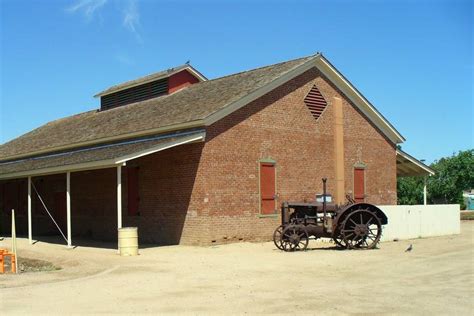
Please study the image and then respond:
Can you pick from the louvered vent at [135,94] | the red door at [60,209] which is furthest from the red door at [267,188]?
the red door at [60,209]

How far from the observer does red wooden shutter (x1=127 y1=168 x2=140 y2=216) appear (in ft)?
77.8

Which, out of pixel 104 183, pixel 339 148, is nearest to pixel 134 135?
pixel 104 183

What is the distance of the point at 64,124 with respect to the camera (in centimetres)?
3612

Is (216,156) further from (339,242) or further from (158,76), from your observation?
(158,76)

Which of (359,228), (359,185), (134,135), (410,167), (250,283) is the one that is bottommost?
(250,283)

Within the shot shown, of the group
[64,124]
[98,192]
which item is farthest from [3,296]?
[64,124]

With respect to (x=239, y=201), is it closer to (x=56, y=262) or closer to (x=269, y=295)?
(x=56, y=262)

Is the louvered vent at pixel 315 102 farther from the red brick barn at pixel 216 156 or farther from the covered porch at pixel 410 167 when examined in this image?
the covered porch at pixel 410 167

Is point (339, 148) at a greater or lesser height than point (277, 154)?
greater

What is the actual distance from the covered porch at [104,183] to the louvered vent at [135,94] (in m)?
5.47

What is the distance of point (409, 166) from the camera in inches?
1246

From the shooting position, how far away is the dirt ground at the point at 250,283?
9.49 metres

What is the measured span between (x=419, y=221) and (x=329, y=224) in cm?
726

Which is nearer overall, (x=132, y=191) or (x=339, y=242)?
(x=339, y=242)
